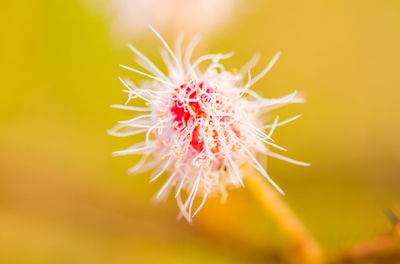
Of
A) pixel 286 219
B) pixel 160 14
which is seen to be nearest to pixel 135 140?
pixel 160 14

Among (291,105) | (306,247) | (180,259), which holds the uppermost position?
(291,105)

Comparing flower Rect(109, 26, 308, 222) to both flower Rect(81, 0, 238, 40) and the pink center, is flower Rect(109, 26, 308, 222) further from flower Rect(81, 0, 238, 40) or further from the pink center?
flower Rect(81, 0, 238, 40)

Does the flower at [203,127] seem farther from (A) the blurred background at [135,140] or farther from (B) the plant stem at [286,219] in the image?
(A) the blurred background at [135,140]

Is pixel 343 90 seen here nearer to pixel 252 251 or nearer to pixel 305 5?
pixel 305 5

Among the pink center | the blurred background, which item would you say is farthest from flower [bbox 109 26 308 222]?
the blurred background

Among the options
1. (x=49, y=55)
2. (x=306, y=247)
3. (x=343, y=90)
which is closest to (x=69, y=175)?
(x=49, y=55)
